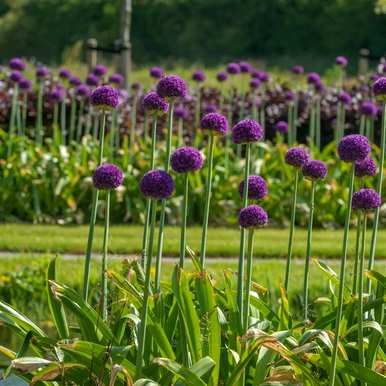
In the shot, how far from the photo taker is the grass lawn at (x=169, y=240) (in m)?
9.11

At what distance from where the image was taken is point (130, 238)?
379 inches

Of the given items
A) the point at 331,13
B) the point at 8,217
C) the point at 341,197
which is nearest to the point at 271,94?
the point at 341,197

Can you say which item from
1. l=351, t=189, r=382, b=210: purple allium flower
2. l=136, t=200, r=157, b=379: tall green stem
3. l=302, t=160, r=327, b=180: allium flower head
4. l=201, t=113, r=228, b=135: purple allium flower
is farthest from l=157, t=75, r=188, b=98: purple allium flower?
l=351, t=189, r=382, b=210: purple allium flower

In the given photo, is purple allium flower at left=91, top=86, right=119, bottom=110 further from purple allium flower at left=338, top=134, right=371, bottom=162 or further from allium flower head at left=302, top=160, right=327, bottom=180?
purple allium flower at left=338, top=134, right=371, bottom=162

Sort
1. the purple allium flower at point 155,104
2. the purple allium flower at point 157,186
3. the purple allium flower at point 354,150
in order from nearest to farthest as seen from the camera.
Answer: the purple allium flower at point 157,186
the purple allium flower at point 354,150
the purple allium flower at point 155,104

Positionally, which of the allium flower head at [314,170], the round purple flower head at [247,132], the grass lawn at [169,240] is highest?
the round purple flower head at [247,132]

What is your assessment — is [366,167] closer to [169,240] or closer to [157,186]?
[157,186]

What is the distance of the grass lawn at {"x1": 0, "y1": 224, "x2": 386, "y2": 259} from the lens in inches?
359

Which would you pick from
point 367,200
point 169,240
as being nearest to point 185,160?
point 367,200

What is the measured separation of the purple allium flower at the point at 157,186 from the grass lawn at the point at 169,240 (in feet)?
16.9

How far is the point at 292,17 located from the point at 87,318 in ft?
139

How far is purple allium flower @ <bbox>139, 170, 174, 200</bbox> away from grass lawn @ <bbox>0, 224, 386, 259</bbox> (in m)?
5.16

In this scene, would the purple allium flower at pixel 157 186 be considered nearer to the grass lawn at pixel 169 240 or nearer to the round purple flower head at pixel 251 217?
the round purple flower head at pixel 251 217

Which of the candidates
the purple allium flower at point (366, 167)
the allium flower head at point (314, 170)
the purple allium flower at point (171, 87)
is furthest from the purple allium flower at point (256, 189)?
the purple allium flower at point (171, 87)
